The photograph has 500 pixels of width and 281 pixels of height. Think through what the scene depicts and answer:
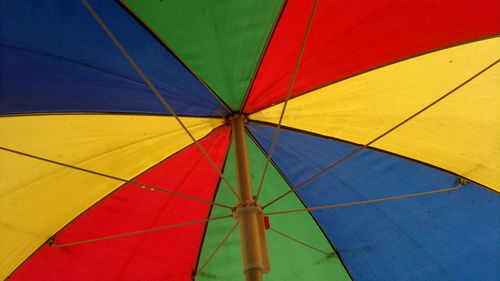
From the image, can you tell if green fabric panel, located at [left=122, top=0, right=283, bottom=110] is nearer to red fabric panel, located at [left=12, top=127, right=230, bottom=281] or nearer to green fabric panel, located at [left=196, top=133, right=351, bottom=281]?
red fabric panel, located at [left=12, top=127, right=230, bottom=281]

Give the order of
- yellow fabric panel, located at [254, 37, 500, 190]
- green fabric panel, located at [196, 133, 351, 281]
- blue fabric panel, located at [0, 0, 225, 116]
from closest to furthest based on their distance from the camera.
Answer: blue fabric panel, located at [0, 0, 225, 116]
yellow fabric panel, located at [254, 37, 500, 190]
green fabric panel, located at [196, 133, 351, 281]

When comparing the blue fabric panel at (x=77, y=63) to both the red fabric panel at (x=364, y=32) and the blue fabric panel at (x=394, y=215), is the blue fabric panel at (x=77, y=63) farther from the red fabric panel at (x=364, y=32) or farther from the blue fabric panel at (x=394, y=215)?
the blue fabric panel at (x=394, y=215)

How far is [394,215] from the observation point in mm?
2971

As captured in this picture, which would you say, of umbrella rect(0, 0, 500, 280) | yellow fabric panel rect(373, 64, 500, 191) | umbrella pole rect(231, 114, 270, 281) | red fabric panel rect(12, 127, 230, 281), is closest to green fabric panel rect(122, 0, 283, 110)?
umbrella rect(0, 0, 500, 280)

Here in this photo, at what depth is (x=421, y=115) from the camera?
2699 millimetres

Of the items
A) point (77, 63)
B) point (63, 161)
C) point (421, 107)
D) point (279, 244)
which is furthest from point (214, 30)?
point (279, 244)

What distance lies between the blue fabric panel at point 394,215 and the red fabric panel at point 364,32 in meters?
0.60

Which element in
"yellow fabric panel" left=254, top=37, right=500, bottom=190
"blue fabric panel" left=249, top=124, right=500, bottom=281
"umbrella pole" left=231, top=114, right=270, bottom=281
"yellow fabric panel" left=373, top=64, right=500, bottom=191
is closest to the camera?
"umbrella pole" left=231, top=114, right=270, bottom=281

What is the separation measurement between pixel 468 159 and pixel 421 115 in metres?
0.40

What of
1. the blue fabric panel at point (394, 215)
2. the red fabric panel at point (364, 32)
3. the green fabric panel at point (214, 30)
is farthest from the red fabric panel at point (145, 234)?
the red fabric panel at point (364, 32)

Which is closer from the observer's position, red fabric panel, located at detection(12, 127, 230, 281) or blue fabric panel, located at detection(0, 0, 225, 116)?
blue fabric panel, located at detection(0, 0, 225, 116)

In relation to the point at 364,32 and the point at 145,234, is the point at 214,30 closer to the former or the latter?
the point at 364,32

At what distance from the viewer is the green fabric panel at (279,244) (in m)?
3.13

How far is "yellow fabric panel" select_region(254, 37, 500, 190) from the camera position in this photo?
2465mm
